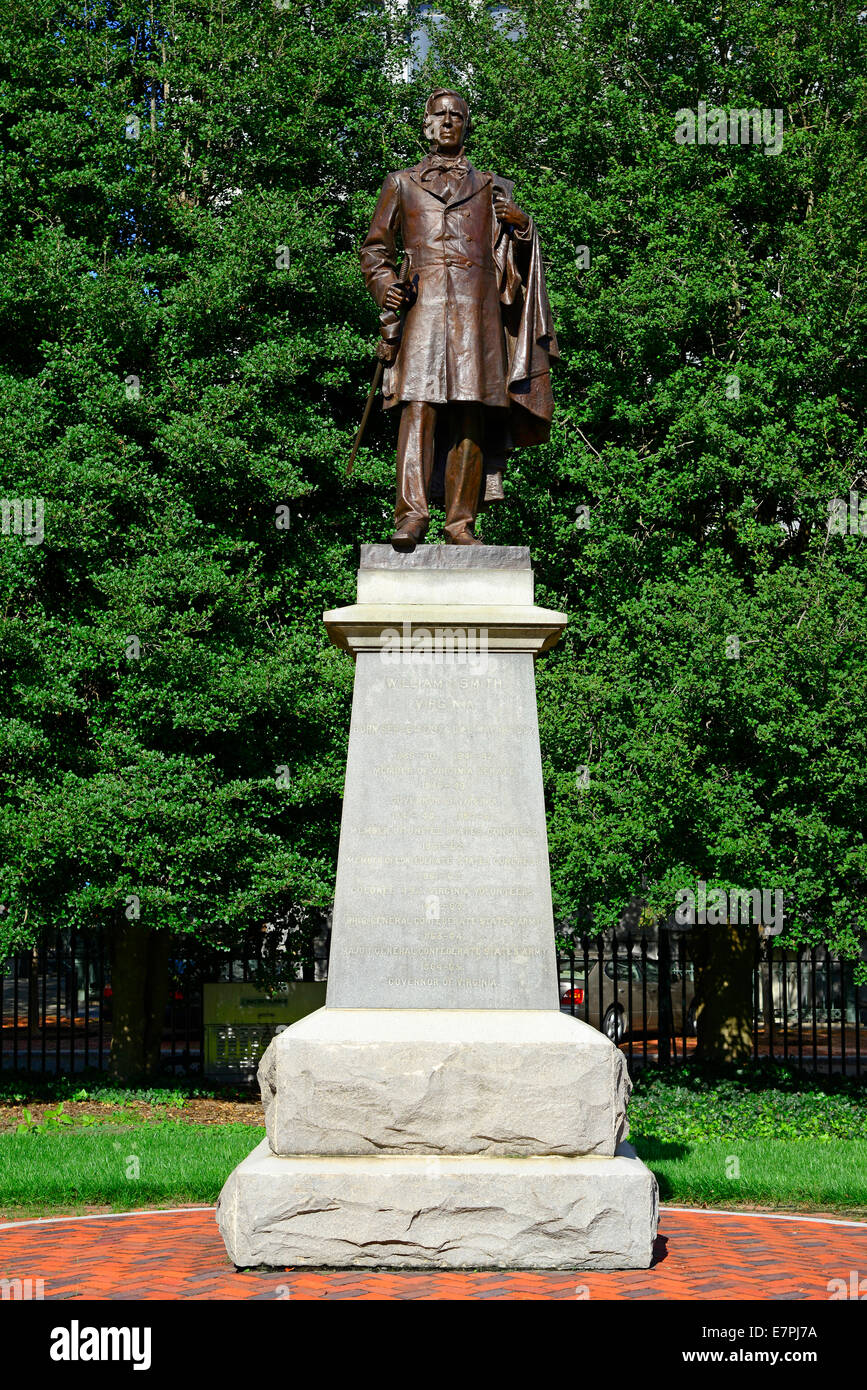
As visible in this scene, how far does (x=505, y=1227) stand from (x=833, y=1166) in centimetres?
490

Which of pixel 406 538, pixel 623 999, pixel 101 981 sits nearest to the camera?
pixel 406 538

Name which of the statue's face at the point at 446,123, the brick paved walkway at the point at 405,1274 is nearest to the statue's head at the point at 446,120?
the statue's face at the point at 446,123

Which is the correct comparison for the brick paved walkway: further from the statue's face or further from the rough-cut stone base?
the statue's face

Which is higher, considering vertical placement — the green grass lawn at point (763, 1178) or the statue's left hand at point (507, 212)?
the statue's left hand at point (507, 212)

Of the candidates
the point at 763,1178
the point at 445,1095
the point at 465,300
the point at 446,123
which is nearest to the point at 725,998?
the point at 763,1178

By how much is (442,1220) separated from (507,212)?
574cm

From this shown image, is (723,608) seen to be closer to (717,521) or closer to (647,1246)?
(717,521)

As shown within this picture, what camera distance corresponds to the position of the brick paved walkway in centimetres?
633

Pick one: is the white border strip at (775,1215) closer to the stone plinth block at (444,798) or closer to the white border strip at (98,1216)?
the stone plinth block at (444,798)

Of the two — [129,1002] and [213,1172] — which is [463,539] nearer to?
[213,1172]

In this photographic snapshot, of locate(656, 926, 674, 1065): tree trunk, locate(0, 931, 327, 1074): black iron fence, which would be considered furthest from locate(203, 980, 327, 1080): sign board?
locate(656, 926, 674, 1065): tree trunk

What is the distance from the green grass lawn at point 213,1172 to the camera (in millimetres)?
9500

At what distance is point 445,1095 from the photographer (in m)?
7.13

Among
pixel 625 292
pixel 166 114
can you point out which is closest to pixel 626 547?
pixel 625 292
